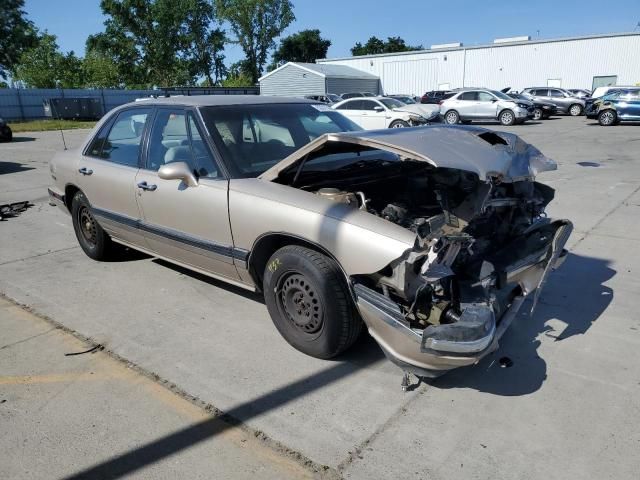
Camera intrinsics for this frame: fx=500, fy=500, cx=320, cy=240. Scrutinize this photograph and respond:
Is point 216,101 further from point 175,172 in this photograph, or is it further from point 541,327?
point 541,327

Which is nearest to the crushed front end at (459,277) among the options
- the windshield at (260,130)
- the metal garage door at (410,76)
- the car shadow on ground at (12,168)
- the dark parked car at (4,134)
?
the windshield at (260,130)

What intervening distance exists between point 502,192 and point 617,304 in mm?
1436

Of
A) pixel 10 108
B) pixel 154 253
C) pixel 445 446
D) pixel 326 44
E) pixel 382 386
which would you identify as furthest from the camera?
pixel 326 44

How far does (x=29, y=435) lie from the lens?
2.71 metres

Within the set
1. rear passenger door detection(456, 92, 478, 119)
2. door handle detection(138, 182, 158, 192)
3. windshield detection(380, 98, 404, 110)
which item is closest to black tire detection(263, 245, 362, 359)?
door handle detection(138, 182, 158, 192)

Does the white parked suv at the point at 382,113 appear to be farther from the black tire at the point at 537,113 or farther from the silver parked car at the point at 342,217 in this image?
the silver parked car at the point at 342,217

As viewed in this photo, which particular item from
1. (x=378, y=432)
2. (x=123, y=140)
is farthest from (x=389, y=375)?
(x=123, y=140)

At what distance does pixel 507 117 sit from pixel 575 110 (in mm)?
6811

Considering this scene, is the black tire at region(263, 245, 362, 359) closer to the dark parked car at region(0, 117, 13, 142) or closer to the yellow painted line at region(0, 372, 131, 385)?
the yellow painted line at region(0, 372, 131, 385)

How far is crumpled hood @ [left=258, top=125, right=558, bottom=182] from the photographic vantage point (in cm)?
300

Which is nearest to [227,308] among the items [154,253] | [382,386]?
[154,253]

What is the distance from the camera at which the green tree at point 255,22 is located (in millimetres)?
61500

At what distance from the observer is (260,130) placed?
407cm

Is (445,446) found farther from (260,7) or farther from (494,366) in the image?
(260,7)
